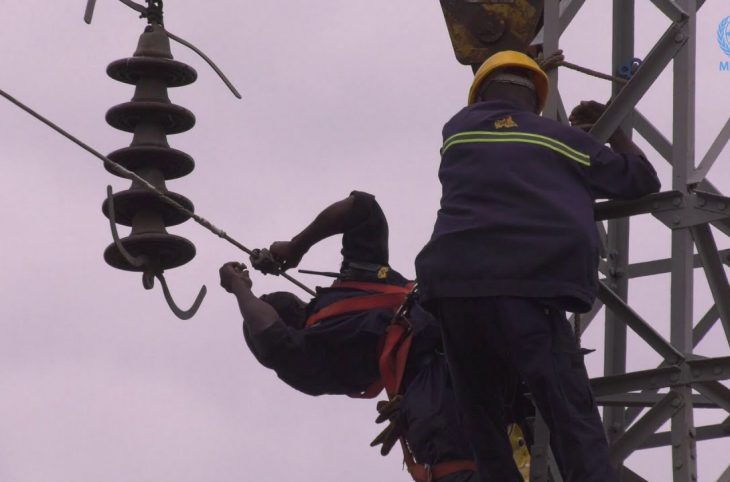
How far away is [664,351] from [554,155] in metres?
1.23

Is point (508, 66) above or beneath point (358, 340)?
above

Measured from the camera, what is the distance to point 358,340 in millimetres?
11359

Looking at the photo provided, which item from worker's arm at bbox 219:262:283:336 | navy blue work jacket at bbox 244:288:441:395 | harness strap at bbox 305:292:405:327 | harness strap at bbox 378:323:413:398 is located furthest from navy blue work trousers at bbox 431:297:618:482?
worker's arm at bbox 219:262:283:336

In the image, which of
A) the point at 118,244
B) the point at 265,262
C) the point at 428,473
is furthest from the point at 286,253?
the point at 428,473

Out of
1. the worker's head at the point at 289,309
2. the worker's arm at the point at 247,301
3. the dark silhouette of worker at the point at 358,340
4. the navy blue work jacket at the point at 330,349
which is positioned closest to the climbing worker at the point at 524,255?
the dark silhouette of worker at the point at 358,340

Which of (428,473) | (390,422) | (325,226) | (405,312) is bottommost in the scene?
(428,473)

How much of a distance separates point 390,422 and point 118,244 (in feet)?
6.24

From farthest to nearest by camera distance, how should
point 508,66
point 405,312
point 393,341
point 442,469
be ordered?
point 393,341 → point 405,312 → point 442,469 → point 508,66

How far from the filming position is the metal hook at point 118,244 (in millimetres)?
11445

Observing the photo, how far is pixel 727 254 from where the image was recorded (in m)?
12.1

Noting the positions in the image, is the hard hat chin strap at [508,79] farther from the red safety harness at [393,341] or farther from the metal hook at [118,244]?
the metal hook at [118,244]

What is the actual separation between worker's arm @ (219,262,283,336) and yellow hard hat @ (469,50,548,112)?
234cm

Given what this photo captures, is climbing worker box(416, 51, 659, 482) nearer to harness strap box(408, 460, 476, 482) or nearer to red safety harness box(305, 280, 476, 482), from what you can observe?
harness strap box(408, 460, 476, 482)

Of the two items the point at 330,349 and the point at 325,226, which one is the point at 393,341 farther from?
the point at 325,226
